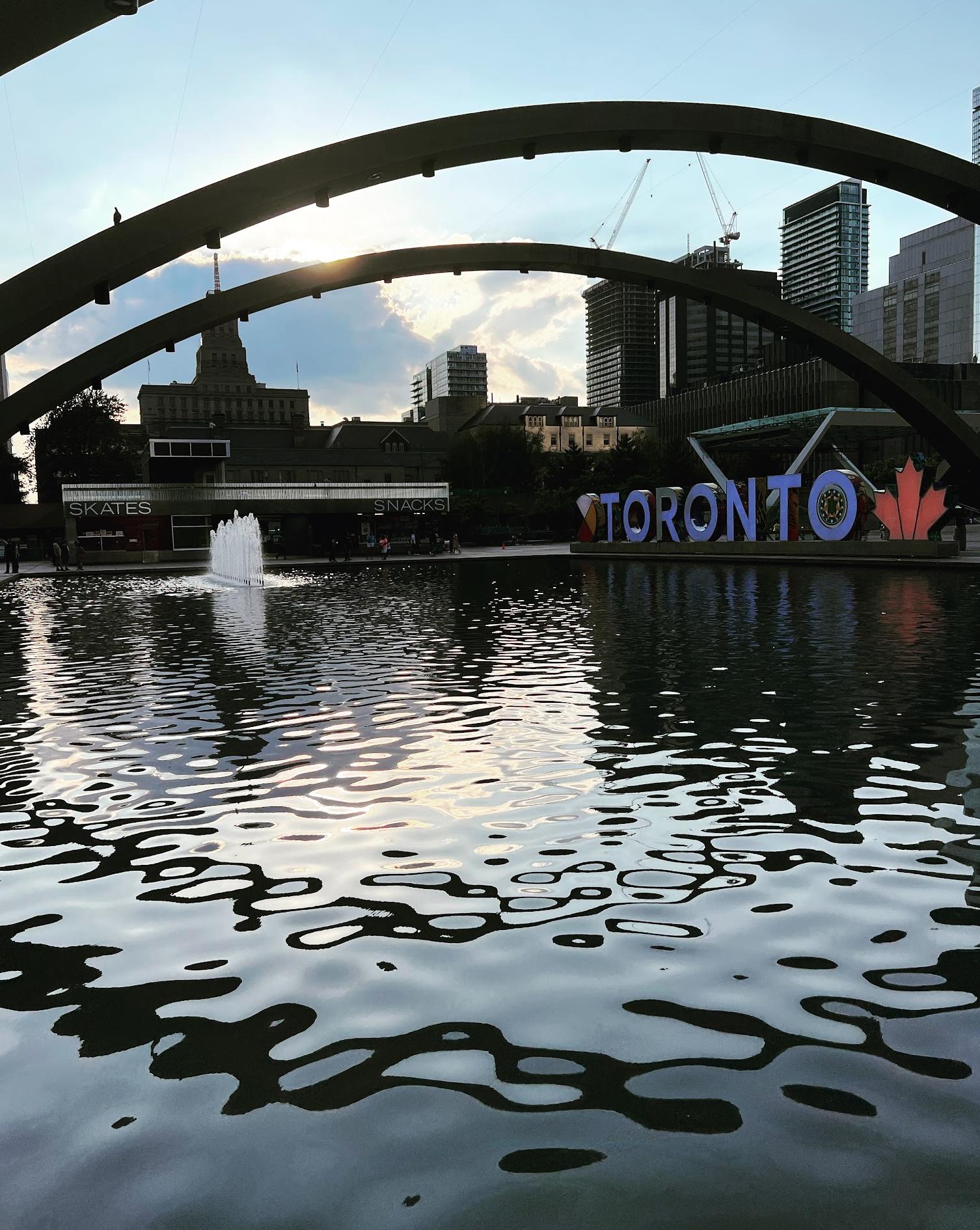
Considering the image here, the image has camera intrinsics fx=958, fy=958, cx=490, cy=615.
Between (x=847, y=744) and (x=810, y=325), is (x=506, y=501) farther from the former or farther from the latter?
(x=847, y=744)

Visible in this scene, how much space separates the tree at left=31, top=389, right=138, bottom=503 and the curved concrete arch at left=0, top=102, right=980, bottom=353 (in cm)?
7439

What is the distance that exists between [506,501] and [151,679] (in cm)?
8320

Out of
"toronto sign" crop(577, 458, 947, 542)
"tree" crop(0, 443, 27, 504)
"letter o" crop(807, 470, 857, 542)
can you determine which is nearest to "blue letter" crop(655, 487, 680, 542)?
"toronto sign" crop(577, 458, 947, 542)

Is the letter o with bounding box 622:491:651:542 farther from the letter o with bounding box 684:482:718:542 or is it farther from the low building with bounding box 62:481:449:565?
the low building with bounding box 62:481:449:565

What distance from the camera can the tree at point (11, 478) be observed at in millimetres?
76812

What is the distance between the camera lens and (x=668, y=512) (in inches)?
1826

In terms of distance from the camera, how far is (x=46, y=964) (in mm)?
4273

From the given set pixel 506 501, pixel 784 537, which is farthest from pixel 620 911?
pixel 506 501

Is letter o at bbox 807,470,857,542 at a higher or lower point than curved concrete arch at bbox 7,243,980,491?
lower

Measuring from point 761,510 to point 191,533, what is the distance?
41521 millimetres

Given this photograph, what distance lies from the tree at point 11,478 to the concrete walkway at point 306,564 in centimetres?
1566

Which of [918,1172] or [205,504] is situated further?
[205,504]

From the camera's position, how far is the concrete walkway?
50281 mm

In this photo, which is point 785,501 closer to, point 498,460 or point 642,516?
point 642,516
